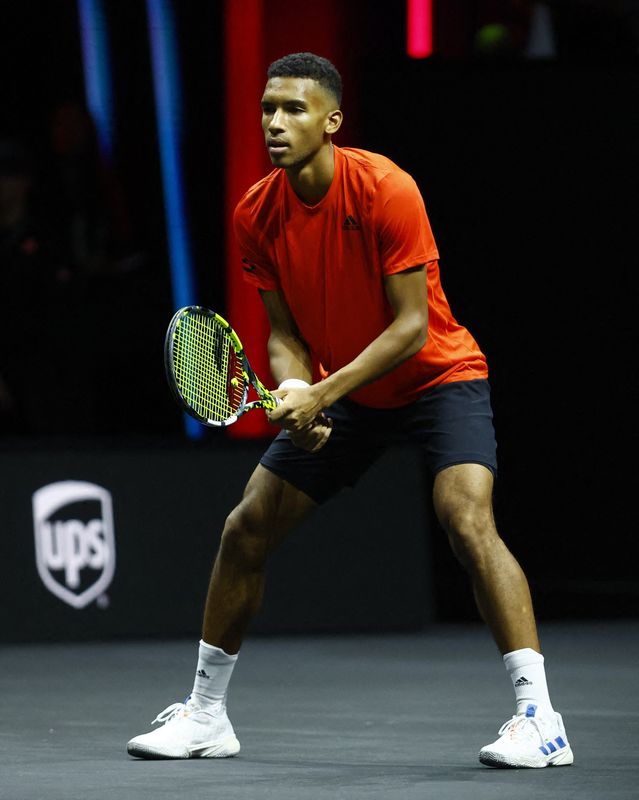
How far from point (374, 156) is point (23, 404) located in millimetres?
4207

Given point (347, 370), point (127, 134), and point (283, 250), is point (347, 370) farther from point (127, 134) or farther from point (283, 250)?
point (127, 134)

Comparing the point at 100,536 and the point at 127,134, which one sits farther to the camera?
the point at 127,134

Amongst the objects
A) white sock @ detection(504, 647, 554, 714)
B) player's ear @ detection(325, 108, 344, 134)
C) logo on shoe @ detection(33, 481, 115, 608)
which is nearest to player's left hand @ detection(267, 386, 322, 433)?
player's ear @ detection(325, 108, 344, 134)

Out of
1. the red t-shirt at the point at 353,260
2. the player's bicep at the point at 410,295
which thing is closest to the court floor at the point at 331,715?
the red t-shirt at the point at 353,260

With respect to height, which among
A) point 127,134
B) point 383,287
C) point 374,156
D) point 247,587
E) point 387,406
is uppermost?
point 127,134

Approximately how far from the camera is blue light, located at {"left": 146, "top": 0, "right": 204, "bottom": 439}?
9391 mm

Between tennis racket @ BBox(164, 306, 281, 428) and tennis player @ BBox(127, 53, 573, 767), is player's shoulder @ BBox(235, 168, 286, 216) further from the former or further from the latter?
tennis racket @ BBox(164, 306, 281, 428)

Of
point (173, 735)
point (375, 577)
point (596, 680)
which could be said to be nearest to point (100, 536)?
point (375, 577)

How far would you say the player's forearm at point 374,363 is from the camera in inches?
185

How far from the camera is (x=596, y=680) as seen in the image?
21.4 feet

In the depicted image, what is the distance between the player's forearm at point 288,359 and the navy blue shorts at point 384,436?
0.13m

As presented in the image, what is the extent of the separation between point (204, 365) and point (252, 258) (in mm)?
417

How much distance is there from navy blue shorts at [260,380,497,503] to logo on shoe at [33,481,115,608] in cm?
273

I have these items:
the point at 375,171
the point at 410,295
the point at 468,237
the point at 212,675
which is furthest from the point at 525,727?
the point at 468,237
